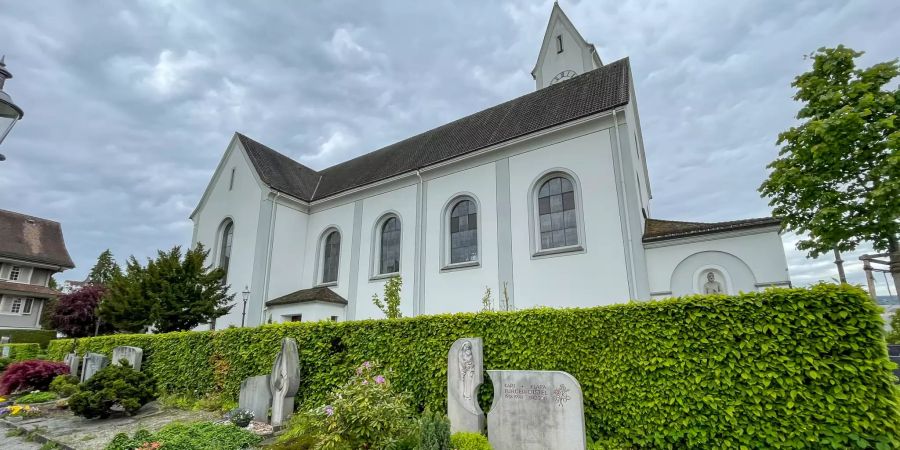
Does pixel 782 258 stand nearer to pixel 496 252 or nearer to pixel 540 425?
pixel 496 252

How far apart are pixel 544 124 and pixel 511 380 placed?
39.0 ft

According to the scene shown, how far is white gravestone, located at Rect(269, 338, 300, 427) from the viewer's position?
861 centimetres

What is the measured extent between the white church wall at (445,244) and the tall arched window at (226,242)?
40.7ft

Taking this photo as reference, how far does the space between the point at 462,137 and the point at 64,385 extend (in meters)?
17.3

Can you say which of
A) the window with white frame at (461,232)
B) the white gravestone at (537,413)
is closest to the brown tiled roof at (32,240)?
the window with white frame at (461,232)

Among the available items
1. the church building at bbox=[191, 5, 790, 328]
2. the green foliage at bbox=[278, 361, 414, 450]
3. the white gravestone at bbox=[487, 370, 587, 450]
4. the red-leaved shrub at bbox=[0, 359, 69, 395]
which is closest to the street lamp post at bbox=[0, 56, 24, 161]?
the green foliage at bbox=[278, 361, 414, 450]

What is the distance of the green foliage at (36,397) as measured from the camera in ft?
38.0

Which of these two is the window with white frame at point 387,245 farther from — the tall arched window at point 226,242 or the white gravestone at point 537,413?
the white gravestone at point 537,413

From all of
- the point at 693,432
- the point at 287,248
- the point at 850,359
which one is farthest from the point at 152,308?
the point at 850,359

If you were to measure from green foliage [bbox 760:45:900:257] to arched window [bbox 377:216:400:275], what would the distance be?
1402 centimetres

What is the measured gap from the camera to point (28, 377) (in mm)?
13148

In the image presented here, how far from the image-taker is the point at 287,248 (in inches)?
839

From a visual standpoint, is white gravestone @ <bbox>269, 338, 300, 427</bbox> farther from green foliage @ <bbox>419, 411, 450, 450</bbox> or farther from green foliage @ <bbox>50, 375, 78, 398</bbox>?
green foliage @ <bbox>50, 375, 78, 398</bbox>

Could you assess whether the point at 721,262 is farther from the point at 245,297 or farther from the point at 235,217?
the point at 235,217
